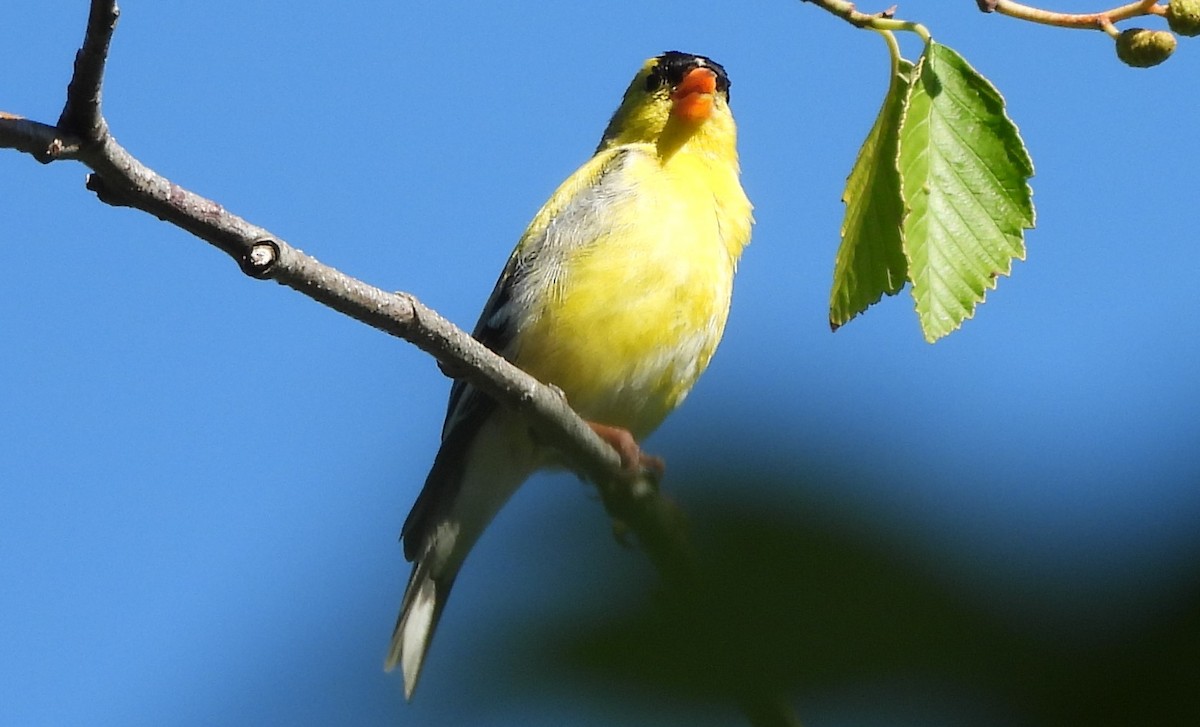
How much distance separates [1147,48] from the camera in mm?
2027

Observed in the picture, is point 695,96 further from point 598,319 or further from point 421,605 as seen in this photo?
point 421,605

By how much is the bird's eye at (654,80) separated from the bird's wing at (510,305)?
26.5 inches

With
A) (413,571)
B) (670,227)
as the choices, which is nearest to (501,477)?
(413,571)

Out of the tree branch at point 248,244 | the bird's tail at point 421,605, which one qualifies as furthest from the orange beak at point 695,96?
the tree branch at point 248,244

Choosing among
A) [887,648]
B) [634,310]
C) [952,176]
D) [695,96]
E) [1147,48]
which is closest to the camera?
[887,648]

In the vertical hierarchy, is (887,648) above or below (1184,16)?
below

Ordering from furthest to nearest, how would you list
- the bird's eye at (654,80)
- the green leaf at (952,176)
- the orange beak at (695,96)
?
1. the bird's eye at (654,80)
2. the orange beak at (695,96)
3. the green leaf at (952,176)

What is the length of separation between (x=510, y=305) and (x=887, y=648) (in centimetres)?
429

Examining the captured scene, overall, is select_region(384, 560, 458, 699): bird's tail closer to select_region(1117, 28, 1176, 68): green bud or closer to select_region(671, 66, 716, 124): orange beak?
select_region(671, 66, 716, 124): orange beak

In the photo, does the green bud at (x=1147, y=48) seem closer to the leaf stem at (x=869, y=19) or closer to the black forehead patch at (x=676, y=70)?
the leaf stem at (x=869, y=19)

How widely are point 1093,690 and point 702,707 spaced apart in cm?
13

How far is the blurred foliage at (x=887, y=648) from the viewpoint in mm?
422

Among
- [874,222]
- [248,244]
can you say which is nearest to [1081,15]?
[874,222]

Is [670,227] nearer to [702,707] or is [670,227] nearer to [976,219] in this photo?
[976,219]
